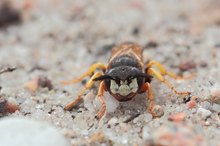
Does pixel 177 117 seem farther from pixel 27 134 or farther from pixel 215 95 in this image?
pixel 27 134

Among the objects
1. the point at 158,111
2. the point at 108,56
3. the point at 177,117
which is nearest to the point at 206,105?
the point at 158,111

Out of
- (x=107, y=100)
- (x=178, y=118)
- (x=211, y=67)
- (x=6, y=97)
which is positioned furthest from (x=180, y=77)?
(x=6, y=97)

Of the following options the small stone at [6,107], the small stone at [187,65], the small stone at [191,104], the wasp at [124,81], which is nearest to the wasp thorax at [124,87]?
the wasp at [124,81]

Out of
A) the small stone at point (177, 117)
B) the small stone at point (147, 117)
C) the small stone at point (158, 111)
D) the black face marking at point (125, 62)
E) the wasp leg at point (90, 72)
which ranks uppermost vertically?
the wasp leg at point (90, 72)

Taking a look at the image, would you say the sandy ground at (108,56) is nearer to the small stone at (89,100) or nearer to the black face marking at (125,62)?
the small stone at (89,100)

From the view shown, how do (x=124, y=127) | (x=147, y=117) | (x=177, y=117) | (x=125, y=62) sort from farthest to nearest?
(x=125, y=62) → (x=147, y=117) → (x=124, y=127) → (x=177, y=117)

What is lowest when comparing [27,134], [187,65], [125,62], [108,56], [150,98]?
[27,134]
